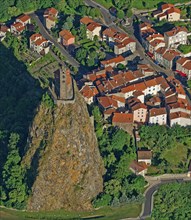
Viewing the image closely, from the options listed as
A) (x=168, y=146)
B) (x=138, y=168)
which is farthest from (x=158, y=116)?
(x=138, y=168)

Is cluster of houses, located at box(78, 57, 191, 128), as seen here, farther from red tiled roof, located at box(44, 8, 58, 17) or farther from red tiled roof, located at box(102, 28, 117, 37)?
red tiled roof, located at box(44, 8, 58, 17)

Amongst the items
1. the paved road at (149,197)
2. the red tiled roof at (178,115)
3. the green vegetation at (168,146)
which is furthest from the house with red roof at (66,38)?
the paved road at (149,197)

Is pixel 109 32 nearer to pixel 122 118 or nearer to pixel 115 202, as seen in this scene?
pixel 122 118

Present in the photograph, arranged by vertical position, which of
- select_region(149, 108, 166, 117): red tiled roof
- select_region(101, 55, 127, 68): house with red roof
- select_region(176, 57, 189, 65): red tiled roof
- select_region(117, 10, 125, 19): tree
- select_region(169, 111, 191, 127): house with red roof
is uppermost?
select_region(117, 10, 125, 19): tree

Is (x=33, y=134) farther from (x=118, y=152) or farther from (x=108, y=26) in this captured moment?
(x=108, y=26)

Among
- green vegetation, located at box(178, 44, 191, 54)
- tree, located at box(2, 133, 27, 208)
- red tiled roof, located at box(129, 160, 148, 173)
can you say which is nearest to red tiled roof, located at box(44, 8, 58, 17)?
green vegetation, located at box(178, 44, 191, 54)

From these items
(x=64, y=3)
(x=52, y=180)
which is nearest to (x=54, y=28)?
(x=64, y=3)
